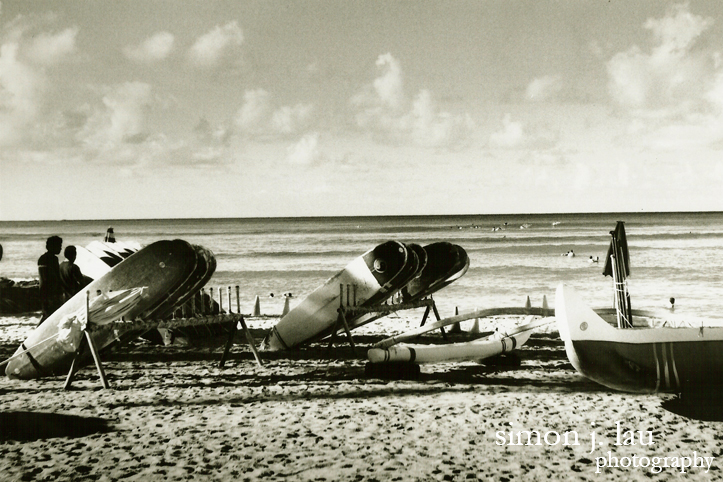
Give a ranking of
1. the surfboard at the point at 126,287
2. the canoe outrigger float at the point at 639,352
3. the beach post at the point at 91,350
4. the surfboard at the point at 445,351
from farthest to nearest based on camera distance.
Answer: the surfboard at the point at 445,351
the surfboard at the point at 126,287
the beach post at the point at 91,350
the canoe outrigger float at the point at 639,352

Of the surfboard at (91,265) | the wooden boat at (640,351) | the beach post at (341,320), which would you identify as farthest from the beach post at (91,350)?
the wooden boat at (640,351)

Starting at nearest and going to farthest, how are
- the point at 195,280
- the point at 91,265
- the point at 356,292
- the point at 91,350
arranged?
the point at 91,350 < the point at 195,280 < the point at 356,292 < the point at 91,265

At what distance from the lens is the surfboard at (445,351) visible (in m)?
8.73

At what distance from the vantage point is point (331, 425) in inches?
266

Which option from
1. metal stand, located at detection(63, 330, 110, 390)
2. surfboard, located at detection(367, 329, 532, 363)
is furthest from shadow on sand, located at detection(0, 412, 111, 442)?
surfboard, located at detection(367, 329, 532, 363)

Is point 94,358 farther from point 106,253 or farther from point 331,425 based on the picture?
point 106,253

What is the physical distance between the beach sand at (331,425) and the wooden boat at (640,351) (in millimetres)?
295

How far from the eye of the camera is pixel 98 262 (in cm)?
1202

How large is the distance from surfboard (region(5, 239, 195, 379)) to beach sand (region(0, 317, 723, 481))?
26cm

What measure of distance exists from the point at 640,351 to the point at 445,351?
2552 millimetres

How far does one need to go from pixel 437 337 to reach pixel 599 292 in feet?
34.8

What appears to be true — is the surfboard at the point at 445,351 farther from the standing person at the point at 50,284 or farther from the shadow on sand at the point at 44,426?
the standing person at the point at 50,284

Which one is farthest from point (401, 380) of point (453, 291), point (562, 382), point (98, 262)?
point (453, 291)

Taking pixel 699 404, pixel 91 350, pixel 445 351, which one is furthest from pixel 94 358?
pixel 699 404
